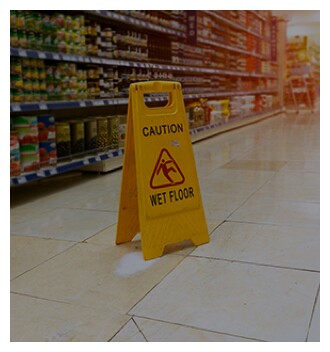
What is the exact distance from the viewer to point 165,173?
225 centimetres

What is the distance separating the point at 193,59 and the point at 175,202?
16.7ft

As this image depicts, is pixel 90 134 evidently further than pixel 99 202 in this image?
Yes

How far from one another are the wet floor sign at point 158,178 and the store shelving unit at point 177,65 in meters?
1.18

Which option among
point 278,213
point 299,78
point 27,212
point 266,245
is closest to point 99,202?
point 27,212

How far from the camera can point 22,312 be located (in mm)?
1657

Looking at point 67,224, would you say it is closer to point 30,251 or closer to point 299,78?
point 30,251

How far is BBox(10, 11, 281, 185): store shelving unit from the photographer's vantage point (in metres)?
3.68

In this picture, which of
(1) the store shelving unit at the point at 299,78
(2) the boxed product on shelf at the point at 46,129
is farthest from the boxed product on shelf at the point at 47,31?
(1) the store shelving unit at the point at 299,78

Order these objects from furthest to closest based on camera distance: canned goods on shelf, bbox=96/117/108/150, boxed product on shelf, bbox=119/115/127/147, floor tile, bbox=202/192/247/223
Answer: boxed product on shelf, bbox=119/115/127/147
canned goods on shelf, bbox=96/117/108/150
floor tile, bbox=202/192/247/223

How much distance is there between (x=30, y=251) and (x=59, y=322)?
792mm

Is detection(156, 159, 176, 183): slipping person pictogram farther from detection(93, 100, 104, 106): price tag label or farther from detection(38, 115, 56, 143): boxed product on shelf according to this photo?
detection(93, 100, 104, 106): price tag label

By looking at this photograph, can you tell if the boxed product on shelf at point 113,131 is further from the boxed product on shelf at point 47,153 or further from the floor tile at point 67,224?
the floor tile at point 67,224

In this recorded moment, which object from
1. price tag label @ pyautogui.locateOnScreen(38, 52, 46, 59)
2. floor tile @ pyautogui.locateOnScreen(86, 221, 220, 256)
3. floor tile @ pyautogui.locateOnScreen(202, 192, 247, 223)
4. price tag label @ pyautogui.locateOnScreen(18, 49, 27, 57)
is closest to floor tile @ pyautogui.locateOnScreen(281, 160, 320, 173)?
floor tile @ pyautogui.locateOnScreen(202, 192, 247, 223)

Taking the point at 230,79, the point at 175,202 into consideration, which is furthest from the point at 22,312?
the point at 230,79
